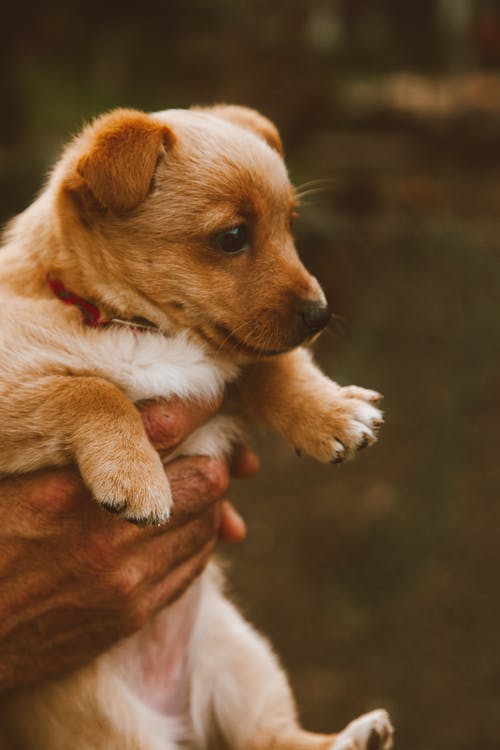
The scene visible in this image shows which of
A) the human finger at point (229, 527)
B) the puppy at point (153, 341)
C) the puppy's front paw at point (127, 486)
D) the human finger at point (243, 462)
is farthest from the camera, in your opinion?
the human finger at point (229, 527)

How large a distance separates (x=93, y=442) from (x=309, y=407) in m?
0.71

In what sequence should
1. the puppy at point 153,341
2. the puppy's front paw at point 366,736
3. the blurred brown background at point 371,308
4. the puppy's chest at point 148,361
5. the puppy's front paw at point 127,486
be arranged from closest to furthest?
1. the puppy's front paw at point 127,486
2. the puppy at point 153,341
3. the puppy's chest at point 148,361
4. the puppy's front paw at point 366,736
5. the blurred brown background at point 371,308

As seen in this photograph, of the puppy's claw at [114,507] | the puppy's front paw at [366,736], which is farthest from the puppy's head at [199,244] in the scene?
the puppy's front paw at [366,736]

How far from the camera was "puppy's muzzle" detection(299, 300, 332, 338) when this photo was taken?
2.54 meters

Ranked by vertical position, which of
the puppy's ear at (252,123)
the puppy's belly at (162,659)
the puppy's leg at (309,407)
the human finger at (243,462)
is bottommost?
the puppy's belly at (162,659)

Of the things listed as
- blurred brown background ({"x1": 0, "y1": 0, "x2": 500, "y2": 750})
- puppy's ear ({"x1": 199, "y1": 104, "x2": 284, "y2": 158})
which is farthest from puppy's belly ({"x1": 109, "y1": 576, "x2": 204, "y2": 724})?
blurred brown background ({"x1": 0, "y1": 0, "x2": 500, "y2": 750})

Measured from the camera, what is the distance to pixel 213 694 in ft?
9.36

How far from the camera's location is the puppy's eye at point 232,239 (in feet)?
8.41

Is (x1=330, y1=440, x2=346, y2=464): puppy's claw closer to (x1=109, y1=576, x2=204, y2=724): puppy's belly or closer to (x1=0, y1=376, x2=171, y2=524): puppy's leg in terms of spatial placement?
(x1=0, y1=376, x2=171, y2=524): puppy's leg

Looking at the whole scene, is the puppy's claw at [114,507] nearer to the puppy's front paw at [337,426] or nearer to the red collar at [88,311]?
the red collar at [88,311]

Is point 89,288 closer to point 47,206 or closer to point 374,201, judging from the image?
point 47,206

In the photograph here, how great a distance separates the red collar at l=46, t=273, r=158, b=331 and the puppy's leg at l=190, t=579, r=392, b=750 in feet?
3.39

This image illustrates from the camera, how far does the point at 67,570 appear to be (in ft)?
7.97

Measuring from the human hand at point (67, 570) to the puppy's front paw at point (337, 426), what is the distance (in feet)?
1.20
